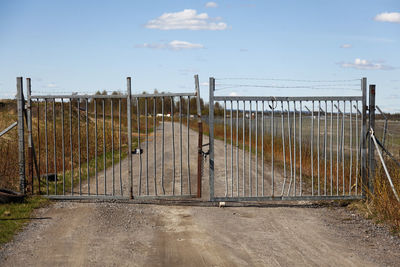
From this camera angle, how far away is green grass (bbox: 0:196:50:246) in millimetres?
8234

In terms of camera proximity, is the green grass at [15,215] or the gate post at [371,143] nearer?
the green grass at [15,215]

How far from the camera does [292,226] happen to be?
352 inches

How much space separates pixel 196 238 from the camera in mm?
7914

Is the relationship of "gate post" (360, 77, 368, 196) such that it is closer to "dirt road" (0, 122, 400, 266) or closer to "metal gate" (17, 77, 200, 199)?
"dirt road" (0, 122, 400, 266)

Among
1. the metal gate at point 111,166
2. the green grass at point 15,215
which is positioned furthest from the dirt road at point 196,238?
the metal gate at point 111,166

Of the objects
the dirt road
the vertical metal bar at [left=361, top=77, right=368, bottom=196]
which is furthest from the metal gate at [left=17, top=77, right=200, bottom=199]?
the vertical metal bar at [left=361, top=77, right=368, bottom=196]

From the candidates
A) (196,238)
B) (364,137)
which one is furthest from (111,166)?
(196,238)

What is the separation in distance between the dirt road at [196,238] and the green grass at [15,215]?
197 millimetres

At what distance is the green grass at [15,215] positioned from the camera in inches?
324

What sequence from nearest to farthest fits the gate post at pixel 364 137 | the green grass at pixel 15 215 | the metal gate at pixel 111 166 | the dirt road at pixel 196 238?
the dirt road at pixel 196 238 → the green grass at pixel 15 215 → the metal gate at pixel 111 166 → the gate post at pixel 364 137

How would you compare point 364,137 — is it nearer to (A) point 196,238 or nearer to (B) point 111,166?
(A) point 196,238

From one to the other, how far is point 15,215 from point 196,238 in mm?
4013

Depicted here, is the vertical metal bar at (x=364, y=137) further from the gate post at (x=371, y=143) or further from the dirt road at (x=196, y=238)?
the dirt road at (x=196, y=238)

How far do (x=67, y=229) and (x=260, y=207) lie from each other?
4.36 metres
